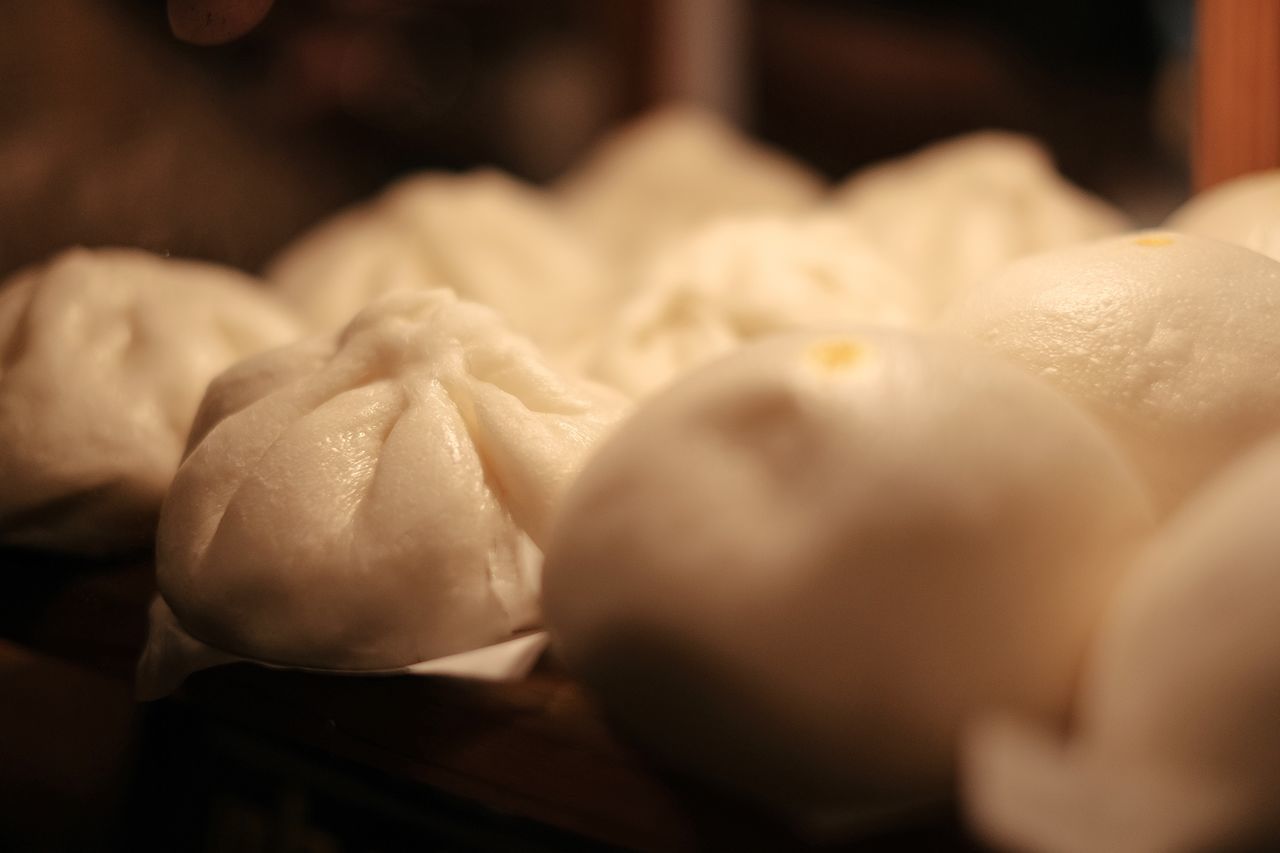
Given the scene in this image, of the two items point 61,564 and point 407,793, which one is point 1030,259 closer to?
point 407,793

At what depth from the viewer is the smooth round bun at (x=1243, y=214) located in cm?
79

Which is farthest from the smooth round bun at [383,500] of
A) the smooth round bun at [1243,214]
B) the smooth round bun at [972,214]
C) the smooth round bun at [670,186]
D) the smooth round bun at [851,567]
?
the smooth round bun at [670,186]

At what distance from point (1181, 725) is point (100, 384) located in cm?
79

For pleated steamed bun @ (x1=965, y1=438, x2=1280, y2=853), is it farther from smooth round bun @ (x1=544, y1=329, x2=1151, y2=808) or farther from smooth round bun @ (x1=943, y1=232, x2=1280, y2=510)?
smooth round bun @ (x1=943, y1=232, x2=1280, y2=510)

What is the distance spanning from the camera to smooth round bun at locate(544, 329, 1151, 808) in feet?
1.39

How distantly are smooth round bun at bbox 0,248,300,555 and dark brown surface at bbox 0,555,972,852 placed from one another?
48 millimetres

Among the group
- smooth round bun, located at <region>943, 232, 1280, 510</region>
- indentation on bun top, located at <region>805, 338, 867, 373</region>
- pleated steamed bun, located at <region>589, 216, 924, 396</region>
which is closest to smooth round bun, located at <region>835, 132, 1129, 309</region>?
pleated steamed bun, located at <region>589, 216, 924, 396</region>

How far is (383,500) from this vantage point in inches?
24.3

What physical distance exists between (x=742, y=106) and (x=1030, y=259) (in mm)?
1574

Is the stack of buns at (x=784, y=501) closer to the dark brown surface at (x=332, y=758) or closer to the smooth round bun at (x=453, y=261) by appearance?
the dark brown surface at (x=332, y=758)

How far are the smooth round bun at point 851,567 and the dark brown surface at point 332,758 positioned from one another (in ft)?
0.16

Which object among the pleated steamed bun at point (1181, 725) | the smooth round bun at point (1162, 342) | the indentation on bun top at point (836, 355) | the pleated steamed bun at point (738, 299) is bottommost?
the pleated steamed bun at point (738, 299)

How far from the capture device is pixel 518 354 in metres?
0.71

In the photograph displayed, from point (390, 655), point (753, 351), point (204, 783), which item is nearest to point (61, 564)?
point (204, 783)
